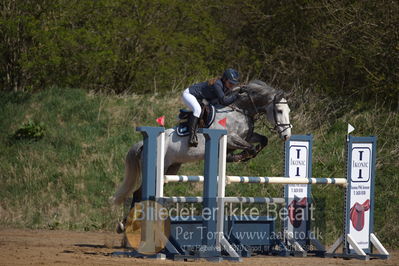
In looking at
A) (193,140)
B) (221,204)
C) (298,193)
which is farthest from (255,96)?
(221,204)

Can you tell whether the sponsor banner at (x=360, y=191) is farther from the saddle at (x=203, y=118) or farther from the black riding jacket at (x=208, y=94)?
the saddle at (x=203, y=118)

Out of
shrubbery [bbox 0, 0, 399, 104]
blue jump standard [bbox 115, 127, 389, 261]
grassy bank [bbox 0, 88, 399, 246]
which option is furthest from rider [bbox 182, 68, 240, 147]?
shrubbery [bbox 0, 0, 399, 104]

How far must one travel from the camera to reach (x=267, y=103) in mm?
8477

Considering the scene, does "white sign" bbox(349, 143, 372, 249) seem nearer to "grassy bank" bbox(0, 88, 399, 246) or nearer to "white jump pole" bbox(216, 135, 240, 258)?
"white jump pole" bbox(216, 135, 240, 258)

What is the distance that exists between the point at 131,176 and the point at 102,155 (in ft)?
13.7

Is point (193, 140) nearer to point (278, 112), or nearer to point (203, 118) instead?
point (203, 118)

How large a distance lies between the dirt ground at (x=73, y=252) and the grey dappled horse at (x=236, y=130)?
2.73 feet

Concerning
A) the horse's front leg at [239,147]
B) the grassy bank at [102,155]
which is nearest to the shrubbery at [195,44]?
the grassy bank at [102,155]

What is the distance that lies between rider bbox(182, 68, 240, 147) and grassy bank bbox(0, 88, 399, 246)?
91.4 inches

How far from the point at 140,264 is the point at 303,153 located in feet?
8.43

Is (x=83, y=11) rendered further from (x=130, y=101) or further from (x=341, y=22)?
(x=341, y=22)

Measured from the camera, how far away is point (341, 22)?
44.9 ft

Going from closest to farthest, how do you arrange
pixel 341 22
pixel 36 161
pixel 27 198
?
1. pixel 27 198
2. pixel 36 161
3. pixel 341 22

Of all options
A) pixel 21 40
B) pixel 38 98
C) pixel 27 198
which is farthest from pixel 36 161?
pixel 21 40
